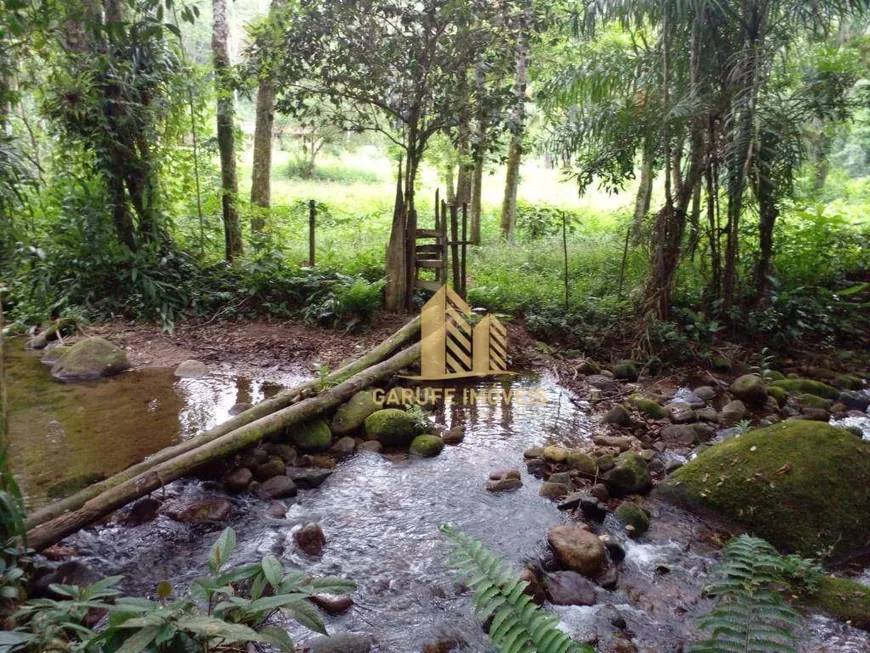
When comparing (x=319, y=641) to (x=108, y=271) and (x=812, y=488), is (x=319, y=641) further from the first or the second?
(x=108, y=271)

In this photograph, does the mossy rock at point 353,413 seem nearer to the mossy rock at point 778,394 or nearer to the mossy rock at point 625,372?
the mossy rock at point 625,372

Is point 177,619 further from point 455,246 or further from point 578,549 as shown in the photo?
point 455,246

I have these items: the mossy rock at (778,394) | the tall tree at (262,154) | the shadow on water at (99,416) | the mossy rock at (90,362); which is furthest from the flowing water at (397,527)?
the tall tree at (262,154)

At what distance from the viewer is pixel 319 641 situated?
9.40 feet

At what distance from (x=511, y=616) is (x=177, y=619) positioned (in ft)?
3.89

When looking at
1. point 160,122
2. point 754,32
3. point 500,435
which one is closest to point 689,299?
point 754,32

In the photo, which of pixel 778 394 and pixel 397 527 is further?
pixel 778 394

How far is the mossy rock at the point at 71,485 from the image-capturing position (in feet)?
13.5

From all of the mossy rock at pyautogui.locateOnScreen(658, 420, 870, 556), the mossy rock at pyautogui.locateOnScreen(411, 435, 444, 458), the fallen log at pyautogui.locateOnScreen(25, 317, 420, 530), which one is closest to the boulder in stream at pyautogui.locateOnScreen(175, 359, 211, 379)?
the fallen log at pyautogui.locateOnScreen(25, 317, 420, 530)

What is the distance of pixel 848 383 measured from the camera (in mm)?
6625

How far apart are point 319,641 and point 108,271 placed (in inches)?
292

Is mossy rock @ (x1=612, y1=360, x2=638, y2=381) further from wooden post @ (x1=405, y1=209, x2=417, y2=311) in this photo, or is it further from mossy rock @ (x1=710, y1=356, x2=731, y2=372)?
wooden post @ (x1=405, y1=209, x2=417, y2=311)

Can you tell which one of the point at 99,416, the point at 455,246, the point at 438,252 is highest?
the point at 455,246

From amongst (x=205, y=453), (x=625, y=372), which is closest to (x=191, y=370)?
(x=205, y=453)
